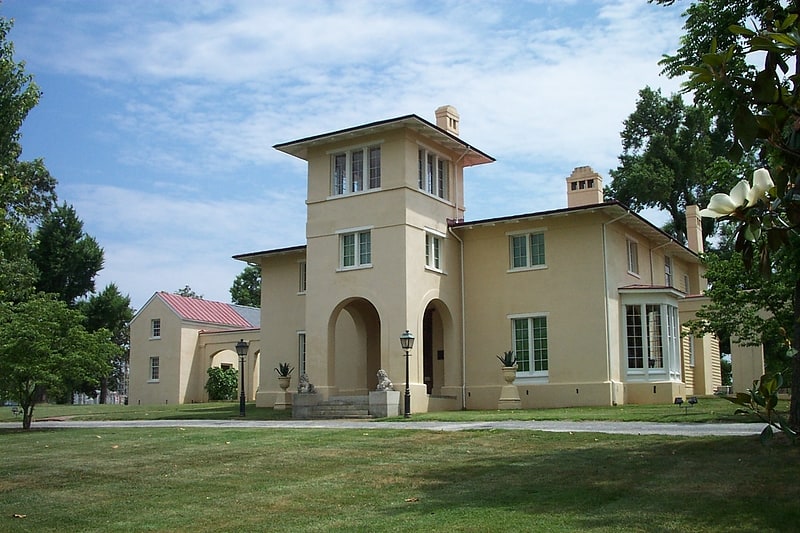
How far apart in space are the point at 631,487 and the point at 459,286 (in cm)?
1960

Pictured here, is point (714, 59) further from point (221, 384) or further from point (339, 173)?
point (221, 384)

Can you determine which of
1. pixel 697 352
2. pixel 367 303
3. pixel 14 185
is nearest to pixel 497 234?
pixel 367 303

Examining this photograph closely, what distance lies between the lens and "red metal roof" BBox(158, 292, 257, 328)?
4616cm

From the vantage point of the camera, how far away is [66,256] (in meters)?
55.3

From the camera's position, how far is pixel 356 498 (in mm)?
10992

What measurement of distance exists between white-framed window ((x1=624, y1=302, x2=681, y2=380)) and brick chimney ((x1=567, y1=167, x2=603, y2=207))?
17.5ft

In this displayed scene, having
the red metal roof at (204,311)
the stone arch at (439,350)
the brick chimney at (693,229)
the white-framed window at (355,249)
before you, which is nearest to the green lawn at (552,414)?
the stone arch at (439,350)

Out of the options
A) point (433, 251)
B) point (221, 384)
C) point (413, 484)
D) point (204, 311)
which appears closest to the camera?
point (413, 484)

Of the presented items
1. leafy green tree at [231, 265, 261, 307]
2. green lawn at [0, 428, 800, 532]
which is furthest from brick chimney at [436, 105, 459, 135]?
leafy green tree at [231, 265, 261, 307]

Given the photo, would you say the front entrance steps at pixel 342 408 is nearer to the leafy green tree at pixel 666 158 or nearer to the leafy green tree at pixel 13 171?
the leafy green tree at pixel 13 171

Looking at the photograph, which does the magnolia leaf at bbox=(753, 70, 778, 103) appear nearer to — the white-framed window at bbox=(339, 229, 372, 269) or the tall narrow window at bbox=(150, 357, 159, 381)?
the white-framed window at bbox=(339, 229, 372, 269)

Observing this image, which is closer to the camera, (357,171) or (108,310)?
(357,171)

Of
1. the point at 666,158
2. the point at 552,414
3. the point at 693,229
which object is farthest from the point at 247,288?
the point at 552,414

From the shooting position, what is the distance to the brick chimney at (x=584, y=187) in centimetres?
3203
